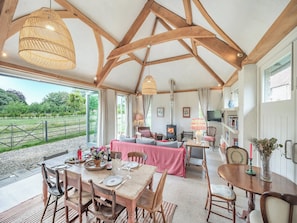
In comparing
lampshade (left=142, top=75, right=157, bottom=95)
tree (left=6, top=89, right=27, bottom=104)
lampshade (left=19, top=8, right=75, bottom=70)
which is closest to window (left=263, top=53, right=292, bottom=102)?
lampshade (left=142, top=75, right=157, bottom=95)

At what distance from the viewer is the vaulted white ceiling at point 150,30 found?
6.63ft

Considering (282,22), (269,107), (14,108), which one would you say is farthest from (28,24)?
(14,108)

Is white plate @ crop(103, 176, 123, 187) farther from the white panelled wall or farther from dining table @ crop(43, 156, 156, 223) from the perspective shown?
the white panelled wall

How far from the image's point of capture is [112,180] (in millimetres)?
1790

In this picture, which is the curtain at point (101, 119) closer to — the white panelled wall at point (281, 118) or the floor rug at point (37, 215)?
the floor rug at point (37, 215)

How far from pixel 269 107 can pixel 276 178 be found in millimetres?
1294

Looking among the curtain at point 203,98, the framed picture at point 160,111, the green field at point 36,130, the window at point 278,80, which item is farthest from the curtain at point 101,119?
the window at point 278,80

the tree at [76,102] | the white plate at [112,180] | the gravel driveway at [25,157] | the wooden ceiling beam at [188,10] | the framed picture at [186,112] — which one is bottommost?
the gravel driveway at [25,157]

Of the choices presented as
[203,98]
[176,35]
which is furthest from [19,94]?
[203,98]

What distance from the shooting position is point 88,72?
468cm

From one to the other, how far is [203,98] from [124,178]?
607cm

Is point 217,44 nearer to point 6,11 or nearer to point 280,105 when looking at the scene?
point 280,105

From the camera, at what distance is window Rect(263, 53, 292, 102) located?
1.99 m

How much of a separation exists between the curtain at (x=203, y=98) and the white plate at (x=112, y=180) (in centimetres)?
599
